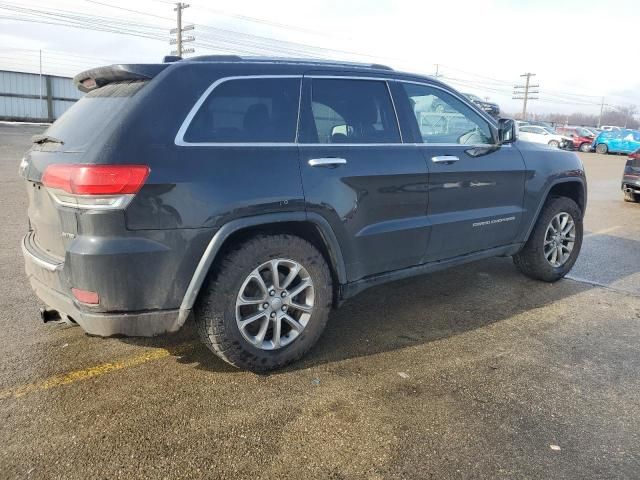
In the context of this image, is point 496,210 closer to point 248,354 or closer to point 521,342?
point 521,342

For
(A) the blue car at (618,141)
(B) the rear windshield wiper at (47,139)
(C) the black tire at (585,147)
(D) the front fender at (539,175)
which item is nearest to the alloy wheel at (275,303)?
(B) the rear windshield wiper at (47,139)

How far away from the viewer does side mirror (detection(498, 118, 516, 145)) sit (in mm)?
4430

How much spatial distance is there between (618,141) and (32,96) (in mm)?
34872

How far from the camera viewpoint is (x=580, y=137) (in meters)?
33.8

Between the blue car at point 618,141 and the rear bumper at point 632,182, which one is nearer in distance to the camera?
the rear bumper at point 632,182

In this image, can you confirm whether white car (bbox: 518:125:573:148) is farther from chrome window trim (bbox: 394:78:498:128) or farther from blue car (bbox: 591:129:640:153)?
chrome window trim (bbox: 394:78:498:128)

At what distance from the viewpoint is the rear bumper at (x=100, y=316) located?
8.85ft

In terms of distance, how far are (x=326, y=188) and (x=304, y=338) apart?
97cm

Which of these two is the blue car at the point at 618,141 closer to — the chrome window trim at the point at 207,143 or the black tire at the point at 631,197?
the black tire at the point at 631,197

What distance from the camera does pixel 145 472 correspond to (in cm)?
228

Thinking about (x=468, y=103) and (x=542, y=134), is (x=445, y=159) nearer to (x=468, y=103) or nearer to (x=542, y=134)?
(x=468, y=103)

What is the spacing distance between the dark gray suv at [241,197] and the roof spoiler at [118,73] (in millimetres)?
12

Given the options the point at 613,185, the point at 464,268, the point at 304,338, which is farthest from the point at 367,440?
the point at 613,185

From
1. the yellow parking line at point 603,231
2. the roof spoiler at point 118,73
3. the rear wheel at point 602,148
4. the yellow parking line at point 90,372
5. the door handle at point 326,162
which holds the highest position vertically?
the roof spoiler at point 118,73
